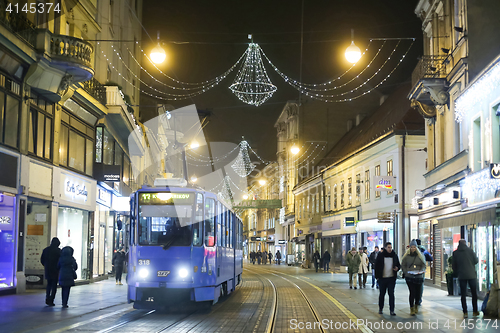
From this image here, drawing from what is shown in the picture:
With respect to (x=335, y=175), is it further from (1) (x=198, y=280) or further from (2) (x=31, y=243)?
(1) (x=198, y=280)

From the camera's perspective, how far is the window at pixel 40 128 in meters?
20.2

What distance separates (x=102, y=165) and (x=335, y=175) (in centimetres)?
2496

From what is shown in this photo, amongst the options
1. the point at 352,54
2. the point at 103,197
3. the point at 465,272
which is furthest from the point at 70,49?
the point at 465,272

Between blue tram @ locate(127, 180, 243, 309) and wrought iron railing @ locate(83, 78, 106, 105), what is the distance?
39.3 feet

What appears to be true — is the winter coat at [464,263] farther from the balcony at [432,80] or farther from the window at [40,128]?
the window at [40,128]

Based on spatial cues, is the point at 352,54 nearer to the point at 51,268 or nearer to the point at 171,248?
the point at 171,248

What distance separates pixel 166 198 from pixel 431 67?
13864 millimetres

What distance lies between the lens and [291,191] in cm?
7062

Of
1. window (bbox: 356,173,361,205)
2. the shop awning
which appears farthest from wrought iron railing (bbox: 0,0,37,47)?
window (bbox: 356,173,361,205)

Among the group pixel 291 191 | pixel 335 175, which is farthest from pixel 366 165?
pixel 291 191

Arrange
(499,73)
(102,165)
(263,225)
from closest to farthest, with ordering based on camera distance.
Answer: (499,73)
(102,165)
(263,225)

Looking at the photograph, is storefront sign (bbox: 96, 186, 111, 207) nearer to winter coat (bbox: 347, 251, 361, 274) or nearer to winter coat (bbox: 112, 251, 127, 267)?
winter coat (bbox: 112, 251, 127, 267)

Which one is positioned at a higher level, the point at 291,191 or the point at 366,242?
the point at 291,191

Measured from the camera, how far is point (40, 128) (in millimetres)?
20781
